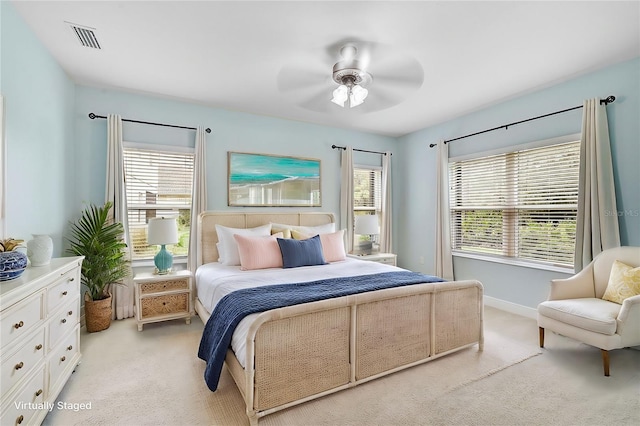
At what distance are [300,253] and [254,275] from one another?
25.1 inches

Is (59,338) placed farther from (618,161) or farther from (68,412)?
(618,161)

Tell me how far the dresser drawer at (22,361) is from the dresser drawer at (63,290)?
0.20 meters

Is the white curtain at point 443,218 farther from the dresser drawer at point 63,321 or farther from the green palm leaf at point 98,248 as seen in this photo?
the dresser drawer at point 63,321

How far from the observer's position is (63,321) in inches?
80.2

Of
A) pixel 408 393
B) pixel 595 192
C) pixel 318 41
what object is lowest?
pixel 408 393

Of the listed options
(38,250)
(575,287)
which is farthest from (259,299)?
(575,287)

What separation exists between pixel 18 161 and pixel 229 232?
1923 millimetres

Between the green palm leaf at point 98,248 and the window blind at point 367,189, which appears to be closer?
the green palm leaf at point 98,248

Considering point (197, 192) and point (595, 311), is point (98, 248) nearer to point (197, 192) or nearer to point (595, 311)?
point (197, 192)

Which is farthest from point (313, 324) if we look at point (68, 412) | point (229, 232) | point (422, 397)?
point (229, 232)

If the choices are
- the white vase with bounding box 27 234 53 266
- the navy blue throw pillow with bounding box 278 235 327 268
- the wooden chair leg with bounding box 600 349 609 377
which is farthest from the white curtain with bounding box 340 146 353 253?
the white vase with bounding box 27 234 53 266

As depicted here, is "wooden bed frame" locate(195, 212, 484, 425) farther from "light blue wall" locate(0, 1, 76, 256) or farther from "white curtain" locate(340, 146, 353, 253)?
"white curtain" locate(340, 146, 353, 253)

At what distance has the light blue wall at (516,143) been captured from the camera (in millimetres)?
2840

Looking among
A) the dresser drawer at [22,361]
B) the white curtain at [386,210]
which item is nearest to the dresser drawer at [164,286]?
the dresser drawer at [22,361]
